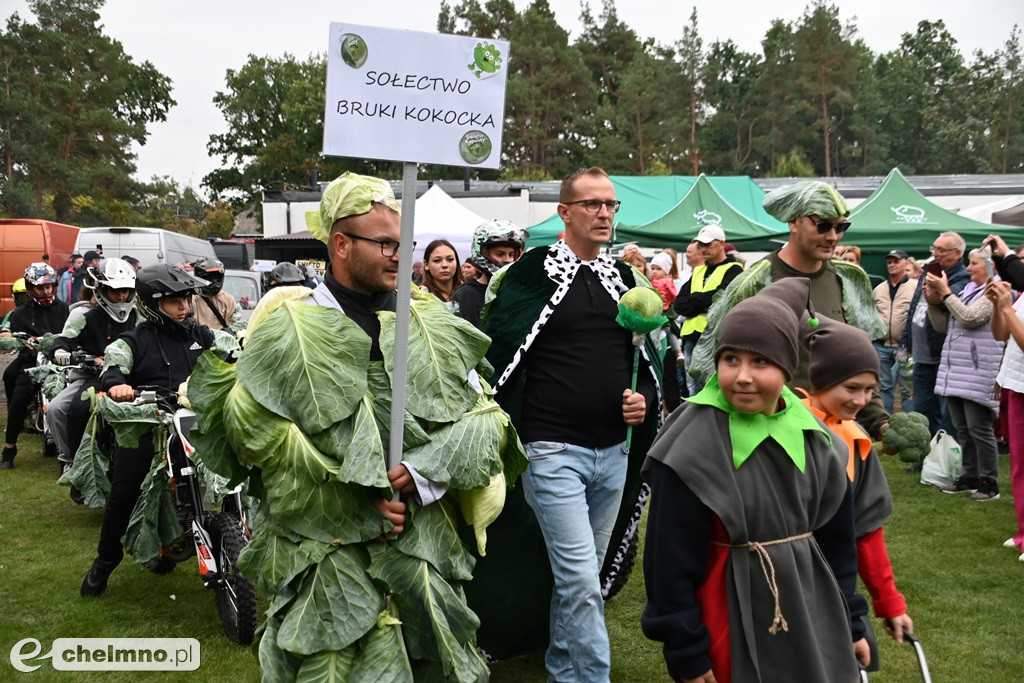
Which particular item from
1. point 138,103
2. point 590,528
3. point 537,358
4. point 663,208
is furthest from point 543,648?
point 138,103

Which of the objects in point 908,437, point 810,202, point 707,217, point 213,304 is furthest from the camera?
point 707,217

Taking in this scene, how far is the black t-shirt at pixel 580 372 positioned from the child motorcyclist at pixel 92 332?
4592 millimetres

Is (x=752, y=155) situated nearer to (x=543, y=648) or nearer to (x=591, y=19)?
(x=591, y=19)

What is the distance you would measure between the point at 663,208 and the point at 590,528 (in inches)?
614

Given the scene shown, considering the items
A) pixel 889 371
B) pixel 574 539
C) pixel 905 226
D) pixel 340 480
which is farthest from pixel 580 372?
pixel 905 226

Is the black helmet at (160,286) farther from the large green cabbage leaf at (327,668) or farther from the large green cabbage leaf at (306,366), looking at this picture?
the large green cabbage leaf at (327,668)

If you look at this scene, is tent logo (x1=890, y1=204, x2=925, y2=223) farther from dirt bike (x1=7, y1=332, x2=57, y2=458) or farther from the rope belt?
the rope belt

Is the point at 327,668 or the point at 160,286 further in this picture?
the point at 160,286

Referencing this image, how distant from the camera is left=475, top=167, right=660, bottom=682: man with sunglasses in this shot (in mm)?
4000

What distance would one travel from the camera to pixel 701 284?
33.6 ft

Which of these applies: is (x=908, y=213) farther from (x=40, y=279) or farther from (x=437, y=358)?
(x=437, y=358)

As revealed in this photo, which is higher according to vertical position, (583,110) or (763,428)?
(583,110)

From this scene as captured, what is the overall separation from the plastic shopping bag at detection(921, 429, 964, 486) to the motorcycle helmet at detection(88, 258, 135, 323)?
7007 mm

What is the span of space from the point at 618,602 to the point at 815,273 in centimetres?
280
